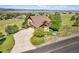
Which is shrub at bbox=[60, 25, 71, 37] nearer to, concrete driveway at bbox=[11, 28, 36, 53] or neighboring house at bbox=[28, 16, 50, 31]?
neighboring house at bbox=[28, 16, 50, 31]

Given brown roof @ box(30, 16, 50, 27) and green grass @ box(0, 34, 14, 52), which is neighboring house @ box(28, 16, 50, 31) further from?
green grass @ box(0, 34, 14, 52)

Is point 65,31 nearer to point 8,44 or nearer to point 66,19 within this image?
point 66,19

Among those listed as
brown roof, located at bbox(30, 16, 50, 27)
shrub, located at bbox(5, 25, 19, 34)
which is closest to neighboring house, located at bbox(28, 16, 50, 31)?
brown roof, located at bbox(30, 16, 50, 27)

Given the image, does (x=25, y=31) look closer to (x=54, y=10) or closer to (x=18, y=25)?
(x=18, y=25)

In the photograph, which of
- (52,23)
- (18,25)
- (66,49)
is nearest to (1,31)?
→ (18,25)

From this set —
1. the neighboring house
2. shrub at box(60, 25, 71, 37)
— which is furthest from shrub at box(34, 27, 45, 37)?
shrub at box(60, 25, 71, 37)

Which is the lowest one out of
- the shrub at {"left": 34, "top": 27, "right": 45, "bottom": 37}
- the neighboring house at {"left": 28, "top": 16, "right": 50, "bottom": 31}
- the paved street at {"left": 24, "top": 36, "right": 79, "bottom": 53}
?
the paved street at {"left": 24, "top": 36, "right": 79, "bottom": 53}

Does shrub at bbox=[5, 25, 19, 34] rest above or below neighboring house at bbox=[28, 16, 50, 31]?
below

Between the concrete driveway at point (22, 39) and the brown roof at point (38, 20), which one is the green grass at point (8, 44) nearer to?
the concrete driveway at point (22, 39)
